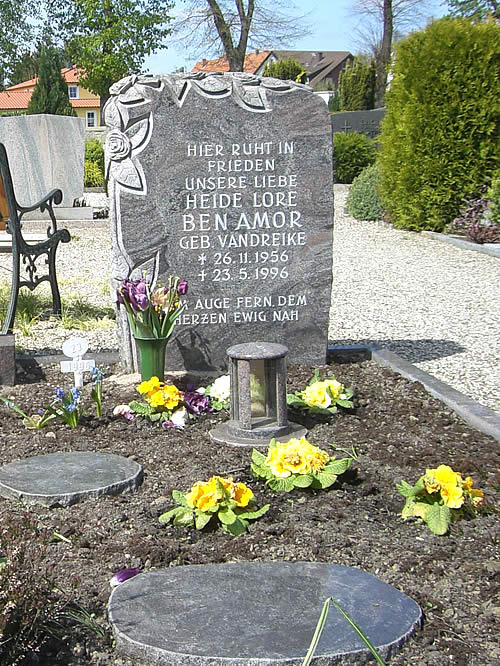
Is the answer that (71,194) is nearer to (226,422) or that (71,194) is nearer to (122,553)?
(226,422)

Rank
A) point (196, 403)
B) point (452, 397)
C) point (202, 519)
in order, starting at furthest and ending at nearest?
1. point (452, 397)
2. point (196, 403)
3. point (202, 519)

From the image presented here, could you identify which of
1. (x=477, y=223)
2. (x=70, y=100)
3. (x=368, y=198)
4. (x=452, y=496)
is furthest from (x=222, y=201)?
(x=70, y=100)

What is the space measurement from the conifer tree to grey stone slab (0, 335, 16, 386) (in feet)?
82.0

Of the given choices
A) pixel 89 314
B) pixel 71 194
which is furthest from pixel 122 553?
pixel 71 194

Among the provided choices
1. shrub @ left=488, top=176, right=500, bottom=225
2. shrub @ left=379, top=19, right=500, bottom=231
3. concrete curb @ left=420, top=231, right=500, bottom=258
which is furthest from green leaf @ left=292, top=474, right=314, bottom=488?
shrub @ left=379, top=19, right=500, bottom=231

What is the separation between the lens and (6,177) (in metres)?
5.24

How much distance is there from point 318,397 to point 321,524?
1.28 metres

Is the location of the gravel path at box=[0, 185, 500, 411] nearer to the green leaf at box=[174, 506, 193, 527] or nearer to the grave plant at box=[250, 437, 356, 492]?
the grave plant at box=[250, 437, 356, 492]

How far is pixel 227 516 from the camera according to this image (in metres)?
2.88

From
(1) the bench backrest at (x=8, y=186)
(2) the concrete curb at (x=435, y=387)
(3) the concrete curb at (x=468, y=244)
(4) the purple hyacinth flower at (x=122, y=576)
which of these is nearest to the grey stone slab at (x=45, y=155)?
(3) the concrete curb at (x=468, y=244)

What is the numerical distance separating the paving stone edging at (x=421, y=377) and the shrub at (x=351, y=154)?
610 inches

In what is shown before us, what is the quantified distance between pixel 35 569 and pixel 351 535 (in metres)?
1.07

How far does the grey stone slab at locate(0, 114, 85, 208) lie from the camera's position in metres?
14.2

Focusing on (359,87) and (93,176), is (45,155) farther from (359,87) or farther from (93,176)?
(359,87)
